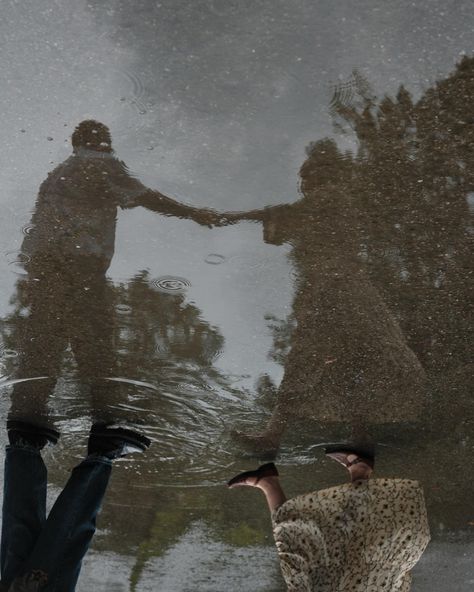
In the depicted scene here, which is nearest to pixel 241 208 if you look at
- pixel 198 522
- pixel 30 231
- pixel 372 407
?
pixel 30 231

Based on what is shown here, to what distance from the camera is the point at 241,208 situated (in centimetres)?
212

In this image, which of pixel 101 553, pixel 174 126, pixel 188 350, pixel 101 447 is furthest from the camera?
pixel 101 553

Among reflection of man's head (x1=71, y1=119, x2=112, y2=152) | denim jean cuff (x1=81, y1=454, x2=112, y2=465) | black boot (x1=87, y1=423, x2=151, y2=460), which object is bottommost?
denim jean cuff (x1=81, y1=454, x2=112, y2=465)

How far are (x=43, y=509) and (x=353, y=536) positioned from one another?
1.37 metres

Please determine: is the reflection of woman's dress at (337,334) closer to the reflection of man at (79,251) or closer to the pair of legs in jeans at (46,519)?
the reflection of man at (79,251)

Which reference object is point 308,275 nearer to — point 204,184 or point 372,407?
point 204,184

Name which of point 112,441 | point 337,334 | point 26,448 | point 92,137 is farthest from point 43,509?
point 92,137

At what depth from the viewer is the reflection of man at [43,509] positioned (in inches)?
109

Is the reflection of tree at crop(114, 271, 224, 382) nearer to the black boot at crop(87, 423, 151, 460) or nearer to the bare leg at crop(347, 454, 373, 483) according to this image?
the black boot at crop(87, 423, 151, 460)

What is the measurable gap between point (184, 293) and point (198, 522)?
2190 mm

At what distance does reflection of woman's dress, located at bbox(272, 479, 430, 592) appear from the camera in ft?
9.03

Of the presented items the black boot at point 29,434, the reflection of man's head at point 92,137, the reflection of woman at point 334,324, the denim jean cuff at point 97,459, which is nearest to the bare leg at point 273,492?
the reflection of woman at point 334,324

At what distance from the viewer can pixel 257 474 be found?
10.8 feet

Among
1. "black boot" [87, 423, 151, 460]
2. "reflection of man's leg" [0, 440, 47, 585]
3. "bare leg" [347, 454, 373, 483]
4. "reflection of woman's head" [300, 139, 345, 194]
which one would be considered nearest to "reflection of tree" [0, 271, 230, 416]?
"black boot" [87, 423, 151, 460]
